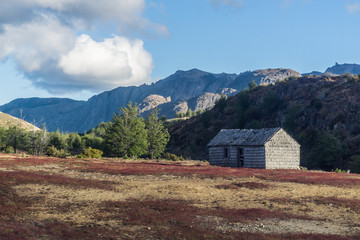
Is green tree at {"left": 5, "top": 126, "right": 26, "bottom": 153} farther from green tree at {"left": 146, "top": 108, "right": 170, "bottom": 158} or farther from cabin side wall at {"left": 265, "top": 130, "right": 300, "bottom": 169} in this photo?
cabin side wall at {"left": 265, "top": 130, "right": 300, "bottom": 169}

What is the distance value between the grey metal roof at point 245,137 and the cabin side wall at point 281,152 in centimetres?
104

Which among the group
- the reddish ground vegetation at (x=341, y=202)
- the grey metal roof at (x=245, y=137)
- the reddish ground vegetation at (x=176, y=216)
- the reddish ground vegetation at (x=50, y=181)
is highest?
the grey metal roof at (x=245, y=137)

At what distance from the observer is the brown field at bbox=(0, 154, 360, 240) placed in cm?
1367

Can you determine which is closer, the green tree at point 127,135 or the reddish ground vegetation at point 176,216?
the reddish ground vegetation at point 176,216

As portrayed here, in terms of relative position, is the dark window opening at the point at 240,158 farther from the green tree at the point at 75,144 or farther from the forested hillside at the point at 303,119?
the green tree at the point at 75,144

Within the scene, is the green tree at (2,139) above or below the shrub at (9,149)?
above

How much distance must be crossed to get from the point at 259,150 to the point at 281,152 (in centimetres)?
375

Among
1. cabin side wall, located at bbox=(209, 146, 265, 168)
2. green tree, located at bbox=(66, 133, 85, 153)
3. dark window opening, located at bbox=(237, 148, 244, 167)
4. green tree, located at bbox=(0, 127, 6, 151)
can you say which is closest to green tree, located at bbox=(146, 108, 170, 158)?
cabin side wall, located at bbox=(209, 146, 265, 168)

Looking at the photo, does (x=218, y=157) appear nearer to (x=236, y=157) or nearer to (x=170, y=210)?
(x=236, y=157)

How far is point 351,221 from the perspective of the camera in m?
16.9

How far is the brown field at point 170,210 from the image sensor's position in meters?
13.7

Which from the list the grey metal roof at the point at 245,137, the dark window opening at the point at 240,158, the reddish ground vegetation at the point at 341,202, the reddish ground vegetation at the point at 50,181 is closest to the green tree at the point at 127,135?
the grey metal roof at the point at 245,137

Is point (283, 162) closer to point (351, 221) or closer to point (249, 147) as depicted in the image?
point (249, 147)

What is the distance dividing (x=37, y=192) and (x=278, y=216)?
15138 millimetres
